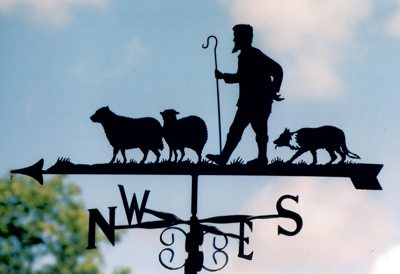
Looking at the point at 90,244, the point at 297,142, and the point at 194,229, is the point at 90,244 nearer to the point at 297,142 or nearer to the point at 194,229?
the point at 194,229

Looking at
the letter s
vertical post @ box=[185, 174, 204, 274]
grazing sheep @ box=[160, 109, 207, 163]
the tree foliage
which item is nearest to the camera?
vertical post @ box=[185, 174, 204, 274]

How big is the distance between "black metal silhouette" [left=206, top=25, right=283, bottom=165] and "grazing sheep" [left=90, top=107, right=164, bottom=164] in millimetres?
588

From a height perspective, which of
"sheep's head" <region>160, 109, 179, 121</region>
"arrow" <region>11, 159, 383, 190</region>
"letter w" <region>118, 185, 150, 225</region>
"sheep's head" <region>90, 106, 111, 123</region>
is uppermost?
"sheep's head" <region>90, 106, 111, 123</region>

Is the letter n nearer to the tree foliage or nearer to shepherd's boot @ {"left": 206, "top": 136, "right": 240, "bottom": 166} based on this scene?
shepherd's boot @ {"left": 206, "top": 136, "right": 240, "bottom": 166}

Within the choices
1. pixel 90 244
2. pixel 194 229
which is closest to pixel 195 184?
pixel 194 229

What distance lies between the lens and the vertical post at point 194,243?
11.9 ft

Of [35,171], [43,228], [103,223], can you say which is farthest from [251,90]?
[43,228]

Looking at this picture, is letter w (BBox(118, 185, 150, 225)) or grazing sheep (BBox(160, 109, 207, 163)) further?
grazing sheep (BBox(160, 109, 207, 163))

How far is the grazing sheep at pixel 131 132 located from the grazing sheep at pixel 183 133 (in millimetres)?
189

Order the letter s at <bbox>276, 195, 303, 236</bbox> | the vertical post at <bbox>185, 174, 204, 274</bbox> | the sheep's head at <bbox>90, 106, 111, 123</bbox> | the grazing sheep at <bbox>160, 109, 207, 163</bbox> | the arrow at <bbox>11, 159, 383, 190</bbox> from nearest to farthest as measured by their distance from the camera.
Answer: the vertical post at <bbox>185, 174, 204, 274</bbox> → the arrow at <bbox>11, 159, 383, 190</bbox> → the letter s at <bbox>276, 195, 303, 236</bbox> → the grazing sheep at <bbox>160, 109, 207, 163</bbox> → the sheep's head at <bbox>90, 106, 111, 123</bbox>

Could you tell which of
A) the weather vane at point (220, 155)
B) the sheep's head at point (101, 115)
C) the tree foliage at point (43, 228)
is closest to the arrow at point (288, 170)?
the weather vane at point (220, 155)

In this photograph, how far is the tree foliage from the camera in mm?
12820

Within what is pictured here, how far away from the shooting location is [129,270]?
530 inches

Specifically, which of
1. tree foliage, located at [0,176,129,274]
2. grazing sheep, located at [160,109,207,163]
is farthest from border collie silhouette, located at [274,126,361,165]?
tree foliage, located at [0,176,129,274]
